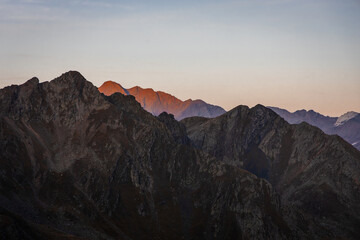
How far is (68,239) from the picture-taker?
655ft

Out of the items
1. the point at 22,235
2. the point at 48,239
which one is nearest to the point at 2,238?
the point at 22,235

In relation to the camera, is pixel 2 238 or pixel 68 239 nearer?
pixel 2 238

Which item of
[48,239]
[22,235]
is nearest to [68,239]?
[48,239]

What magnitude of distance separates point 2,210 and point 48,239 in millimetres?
22427

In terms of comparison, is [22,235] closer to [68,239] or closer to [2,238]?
[2,238]

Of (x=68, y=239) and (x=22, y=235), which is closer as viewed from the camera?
(x=22, y=235)

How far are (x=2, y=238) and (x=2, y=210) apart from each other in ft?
58.5

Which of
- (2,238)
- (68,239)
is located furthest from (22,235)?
(68,239)

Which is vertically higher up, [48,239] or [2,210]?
[2,210]

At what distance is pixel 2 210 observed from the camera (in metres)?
189

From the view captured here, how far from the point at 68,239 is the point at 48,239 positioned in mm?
11160

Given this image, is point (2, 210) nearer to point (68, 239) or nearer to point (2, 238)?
point (2, 238)

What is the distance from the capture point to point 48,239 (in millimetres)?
190750

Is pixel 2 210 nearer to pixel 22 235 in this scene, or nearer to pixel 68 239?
pixel 22 235
